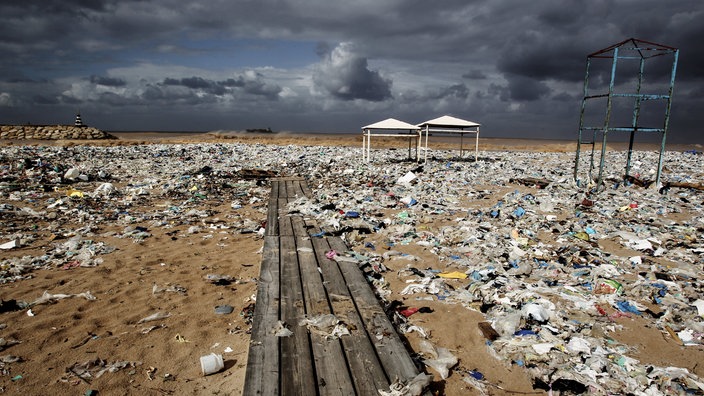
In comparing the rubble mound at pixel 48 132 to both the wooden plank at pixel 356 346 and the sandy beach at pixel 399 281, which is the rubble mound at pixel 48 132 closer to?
the sandy beach at pixel 399 281

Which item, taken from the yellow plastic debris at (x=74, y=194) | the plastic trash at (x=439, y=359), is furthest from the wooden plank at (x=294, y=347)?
the yellow plastic debris at (x=74, y=194)

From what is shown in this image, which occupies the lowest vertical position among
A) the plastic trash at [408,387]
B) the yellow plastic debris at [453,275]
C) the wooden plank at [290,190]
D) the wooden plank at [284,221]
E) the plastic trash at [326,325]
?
the yellow plastic debris at [453,275]

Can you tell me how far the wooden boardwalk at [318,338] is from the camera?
235 centimetres

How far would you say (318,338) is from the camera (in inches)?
111

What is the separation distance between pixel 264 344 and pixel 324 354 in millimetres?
430

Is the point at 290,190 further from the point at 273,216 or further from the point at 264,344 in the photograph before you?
the point at 264,344

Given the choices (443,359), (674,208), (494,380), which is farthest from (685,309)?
(674,208)

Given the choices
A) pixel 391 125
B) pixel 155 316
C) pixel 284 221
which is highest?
pixel 391 125

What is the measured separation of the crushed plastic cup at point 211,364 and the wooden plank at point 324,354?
0.76 meters

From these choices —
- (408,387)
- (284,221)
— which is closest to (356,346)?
(408,387)

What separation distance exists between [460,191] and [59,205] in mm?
8800

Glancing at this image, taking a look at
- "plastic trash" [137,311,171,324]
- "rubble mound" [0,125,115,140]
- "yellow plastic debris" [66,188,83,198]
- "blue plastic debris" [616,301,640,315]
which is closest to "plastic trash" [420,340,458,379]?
"blue plastic debris" [616,301,640,315]

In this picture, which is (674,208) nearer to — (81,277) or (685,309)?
(685,309)

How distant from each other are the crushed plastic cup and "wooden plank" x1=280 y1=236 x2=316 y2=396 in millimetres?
567
